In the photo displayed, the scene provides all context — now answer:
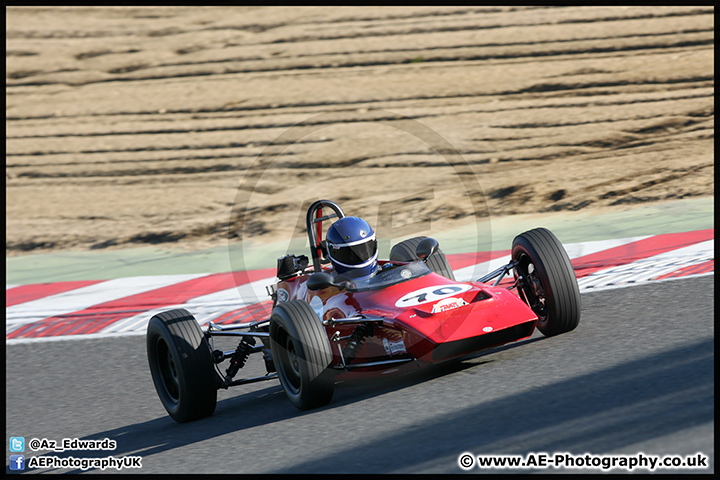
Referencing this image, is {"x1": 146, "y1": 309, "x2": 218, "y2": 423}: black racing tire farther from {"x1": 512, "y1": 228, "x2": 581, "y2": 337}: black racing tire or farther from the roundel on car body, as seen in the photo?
{"x1": 512, "y1": 228, "x2": 581, "y2": 337}: black racing tire

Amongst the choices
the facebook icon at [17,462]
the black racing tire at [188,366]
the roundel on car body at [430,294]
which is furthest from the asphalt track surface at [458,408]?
the roundel on car body at [430,294]

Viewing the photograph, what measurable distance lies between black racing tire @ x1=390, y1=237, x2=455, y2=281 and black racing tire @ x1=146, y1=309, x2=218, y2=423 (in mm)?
1752

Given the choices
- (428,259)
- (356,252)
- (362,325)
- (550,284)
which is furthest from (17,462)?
(550,284)

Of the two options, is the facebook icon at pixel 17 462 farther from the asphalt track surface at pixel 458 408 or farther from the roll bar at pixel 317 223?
the roll bar at pixel 317 223

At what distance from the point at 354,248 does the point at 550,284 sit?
1.28 meters

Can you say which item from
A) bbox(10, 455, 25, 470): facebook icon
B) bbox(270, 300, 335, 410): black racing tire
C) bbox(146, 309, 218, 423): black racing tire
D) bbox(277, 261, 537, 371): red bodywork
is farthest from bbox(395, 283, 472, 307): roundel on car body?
bbox(10, 455, 25, 470): facebook icon

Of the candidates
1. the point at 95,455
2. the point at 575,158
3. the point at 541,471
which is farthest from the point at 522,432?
the point at 575,158

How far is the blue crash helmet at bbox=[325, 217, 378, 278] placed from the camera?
620 centimetres

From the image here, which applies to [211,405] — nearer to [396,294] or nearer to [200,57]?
[396,294]

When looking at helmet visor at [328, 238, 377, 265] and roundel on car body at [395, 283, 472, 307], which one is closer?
roundel on car body at [395, 283, 472, 307]

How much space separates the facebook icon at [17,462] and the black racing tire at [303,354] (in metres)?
1.62

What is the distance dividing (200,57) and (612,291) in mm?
11937

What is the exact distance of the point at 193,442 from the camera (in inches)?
217

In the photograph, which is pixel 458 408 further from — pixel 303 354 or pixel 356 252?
pixel 356 252
